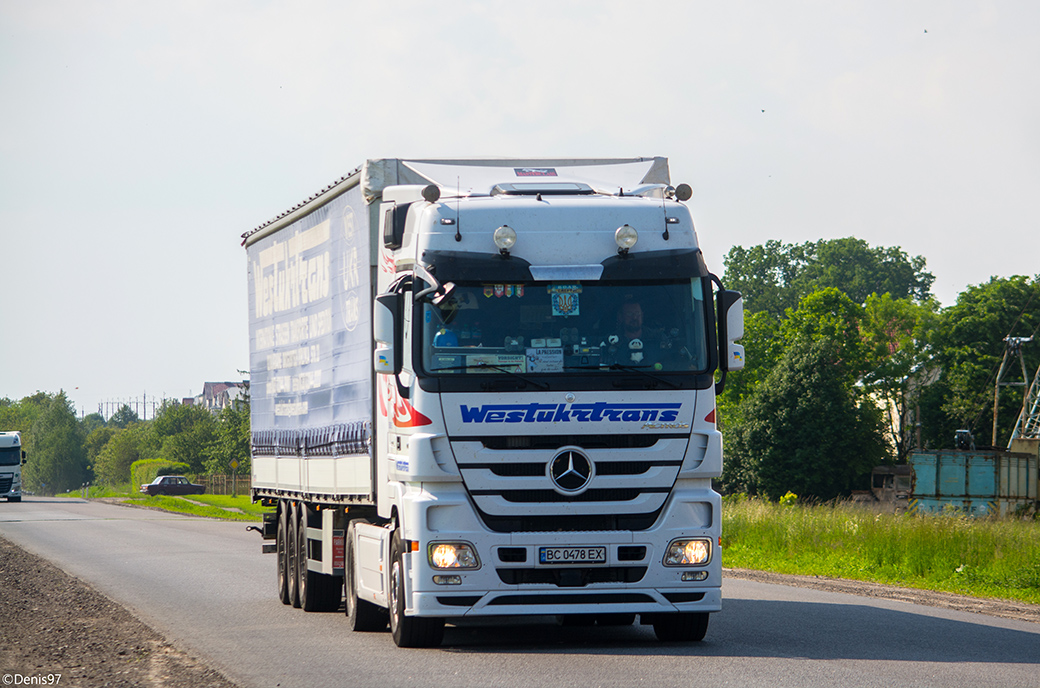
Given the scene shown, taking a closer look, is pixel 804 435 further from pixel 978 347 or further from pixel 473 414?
pixel 473 414

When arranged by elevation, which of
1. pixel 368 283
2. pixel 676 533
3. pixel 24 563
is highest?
pixel 368 283

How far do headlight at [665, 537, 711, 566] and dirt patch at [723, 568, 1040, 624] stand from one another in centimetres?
467

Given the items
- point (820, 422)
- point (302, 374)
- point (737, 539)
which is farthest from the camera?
point (820, 422)

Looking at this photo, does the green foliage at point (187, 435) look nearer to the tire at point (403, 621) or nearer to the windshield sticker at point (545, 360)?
the tire at point (403, 621)

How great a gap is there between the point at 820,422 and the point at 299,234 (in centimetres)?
5370

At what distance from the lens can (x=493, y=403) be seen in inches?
374

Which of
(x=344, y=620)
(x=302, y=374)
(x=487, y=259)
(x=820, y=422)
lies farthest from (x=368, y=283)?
(x=820, y=422)

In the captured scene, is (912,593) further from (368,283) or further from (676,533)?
(368,283)

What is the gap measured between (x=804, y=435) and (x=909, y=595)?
162 ft

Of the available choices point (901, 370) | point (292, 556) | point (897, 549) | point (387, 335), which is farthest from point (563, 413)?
point (901, 370)

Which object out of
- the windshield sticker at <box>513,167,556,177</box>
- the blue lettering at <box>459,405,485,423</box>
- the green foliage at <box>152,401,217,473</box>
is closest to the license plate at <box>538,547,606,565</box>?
the blue lettering at <box>459,405,485,423</box>

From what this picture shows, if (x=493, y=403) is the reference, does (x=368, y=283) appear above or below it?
above

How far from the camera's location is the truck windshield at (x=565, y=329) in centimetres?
962

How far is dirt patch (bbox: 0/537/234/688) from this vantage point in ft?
30.4
